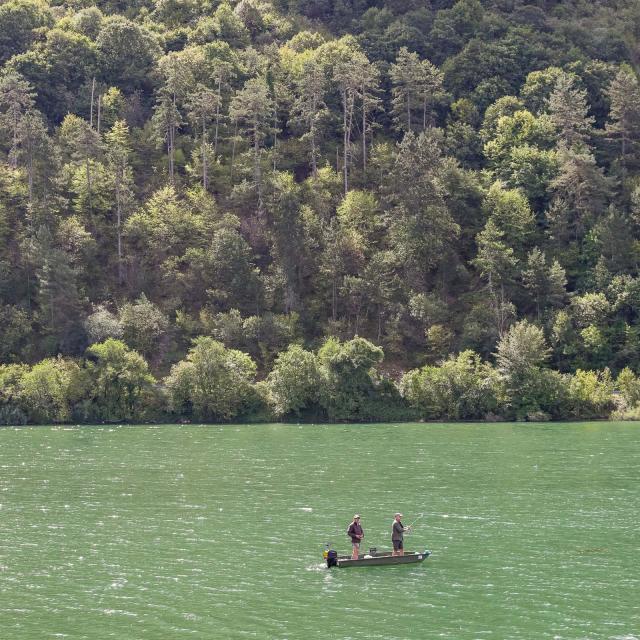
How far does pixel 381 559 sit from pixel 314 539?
5183 mm

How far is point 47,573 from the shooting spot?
40531mm

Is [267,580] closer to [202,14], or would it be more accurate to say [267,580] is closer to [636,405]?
[636,405]

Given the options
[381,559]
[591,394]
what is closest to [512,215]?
[591,394]

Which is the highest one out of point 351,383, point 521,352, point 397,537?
point 521,352

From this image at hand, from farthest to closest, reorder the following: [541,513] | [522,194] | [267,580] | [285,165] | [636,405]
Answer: [285,165] → [522,194] → [636,405] → [541,513] → [267,580]

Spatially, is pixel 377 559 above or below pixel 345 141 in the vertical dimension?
below

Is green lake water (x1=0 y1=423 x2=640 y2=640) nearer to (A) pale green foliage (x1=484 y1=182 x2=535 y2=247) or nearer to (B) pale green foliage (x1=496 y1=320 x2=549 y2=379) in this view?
(B) pale green foliage (x1=496 y1=320 x2=549 y2=379)

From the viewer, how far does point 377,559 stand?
41.8m

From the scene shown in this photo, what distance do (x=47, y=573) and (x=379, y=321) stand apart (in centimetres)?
7673

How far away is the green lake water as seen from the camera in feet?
112

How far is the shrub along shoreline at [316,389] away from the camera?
9925 cm

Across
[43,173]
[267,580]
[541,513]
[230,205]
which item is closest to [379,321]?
[230,205]

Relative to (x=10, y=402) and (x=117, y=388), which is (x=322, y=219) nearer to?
(x=117, y=388)

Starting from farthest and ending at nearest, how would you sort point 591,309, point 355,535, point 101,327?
point 101,327 → point 591,309 → point 355,535
